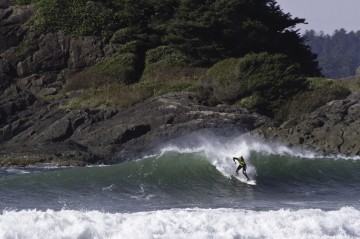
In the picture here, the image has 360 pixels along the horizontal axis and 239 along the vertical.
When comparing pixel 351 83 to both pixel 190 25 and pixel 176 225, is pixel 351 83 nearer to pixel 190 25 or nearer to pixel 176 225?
pixel 190 25

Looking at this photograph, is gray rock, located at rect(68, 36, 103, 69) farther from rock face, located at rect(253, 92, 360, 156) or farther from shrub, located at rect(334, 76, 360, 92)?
rock face, located at rect(253, 92, 360, 156)

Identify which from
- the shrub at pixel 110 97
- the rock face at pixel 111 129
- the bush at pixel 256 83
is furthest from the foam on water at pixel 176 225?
the shrub at pixel 110 97

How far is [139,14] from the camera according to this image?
41.0 m

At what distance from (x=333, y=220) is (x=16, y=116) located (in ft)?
66.2

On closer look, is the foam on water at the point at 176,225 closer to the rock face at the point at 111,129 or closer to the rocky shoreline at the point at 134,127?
the rocky shoreline at the point at 134,127

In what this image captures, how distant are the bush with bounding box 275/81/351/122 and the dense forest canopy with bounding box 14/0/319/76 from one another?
7.16 meters

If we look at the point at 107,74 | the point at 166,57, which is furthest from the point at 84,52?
the point at 166,57

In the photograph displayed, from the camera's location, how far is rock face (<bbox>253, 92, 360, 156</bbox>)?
89.0ft

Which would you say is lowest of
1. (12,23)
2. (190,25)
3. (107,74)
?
(107,74)

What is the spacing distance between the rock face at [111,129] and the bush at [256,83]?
1315 mm

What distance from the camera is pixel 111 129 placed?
3022 centimetres

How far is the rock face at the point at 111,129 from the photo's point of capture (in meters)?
28.9

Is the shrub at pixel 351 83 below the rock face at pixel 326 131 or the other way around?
the other way around

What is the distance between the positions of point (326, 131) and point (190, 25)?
12.9 metres
